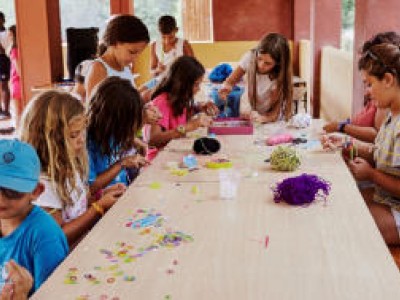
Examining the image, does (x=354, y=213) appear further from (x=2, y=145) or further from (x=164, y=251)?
(x=2, y=145)

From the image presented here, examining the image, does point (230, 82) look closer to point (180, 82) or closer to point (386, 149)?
point (180, 82)

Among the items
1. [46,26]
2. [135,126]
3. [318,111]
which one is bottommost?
[318,111]

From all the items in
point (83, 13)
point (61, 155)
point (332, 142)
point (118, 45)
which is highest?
point (83, 13)

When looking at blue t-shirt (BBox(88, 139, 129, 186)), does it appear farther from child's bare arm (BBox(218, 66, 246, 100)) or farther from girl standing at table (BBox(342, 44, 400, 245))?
child's bare arm (BBox(218, 66, 246, 100))

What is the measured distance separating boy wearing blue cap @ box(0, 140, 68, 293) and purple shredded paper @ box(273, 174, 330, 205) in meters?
0.85

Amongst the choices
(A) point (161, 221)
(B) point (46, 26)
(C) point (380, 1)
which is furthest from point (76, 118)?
(B) point (46, 26)

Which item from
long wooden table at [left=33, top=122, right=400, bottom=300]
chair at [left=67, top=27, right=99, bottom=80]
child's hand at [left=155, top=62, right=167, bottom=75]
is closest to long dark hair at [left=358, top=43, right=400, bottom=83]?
long wooden table at [left=33, top=122, right=400, bottom=300]

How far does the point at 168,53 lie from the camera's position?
249 inches

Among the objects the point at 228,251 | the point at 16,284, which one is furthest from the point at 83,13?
the point at 16,284

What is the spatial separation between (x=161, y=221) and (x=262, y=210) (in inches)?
14.6

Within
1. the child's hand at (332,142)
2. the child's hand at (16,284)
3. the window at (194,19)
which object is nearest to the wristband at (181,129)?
the child's hand at (332,142)

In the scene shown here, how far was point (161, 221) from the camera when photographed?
6.91ft

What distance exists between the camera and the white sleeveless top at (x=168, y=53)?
6258mm

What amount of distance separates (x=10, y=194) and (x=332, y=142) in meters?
1.84
